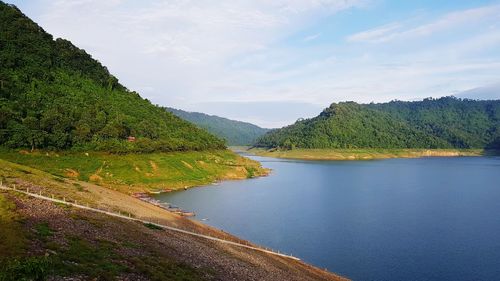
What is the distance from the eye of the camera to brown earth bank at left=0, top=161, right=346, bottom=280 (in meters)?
22.4

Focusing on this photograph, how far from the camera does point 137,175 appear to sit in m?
101

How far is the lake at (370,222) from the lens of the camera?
49.0 m

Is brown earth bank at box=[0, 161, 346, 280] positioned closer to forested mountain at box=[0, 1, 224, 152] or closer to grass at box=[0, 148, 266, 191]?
grass at box=[0, 148, 266, 191]

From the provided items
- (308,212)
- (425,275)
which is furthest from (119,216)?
(308,212)

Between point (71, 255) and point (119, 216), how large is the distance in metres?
20.5

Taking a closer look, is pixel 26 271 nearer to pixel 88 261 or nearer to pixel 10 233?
pixel 88 261

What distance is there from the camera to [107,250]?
91.0 ft

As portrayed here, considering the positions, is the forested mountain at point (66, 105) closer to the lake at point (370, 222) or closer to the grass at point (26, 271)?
the lake at point (370, 222)

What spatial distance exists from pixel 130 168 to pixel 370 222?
61.5m

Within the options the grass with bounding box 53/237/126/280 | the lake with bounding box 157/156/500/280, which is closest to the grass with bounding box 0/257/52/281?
the grass with bounding box 53/237/126/280

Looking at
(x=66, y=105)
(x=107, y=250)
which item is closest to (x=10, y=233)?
(x=107, y=250)

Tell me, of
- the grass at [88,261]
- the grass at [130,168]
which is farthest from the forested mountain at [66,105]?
the grass at [88,261]

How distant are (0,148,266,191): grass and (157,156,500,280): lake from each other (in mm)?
7860

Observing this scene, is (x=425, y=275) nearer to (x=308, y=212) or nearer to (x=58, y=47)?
(x=308, y=212)
